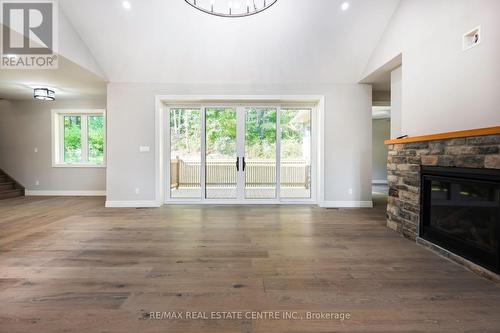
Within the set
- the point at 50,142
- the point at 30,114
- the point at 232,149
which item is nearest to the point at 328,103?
the point at 232,149

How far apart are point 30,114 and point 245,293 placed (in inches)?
331

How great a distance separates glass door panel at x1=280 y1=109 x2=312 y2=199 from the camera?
5.93 meters

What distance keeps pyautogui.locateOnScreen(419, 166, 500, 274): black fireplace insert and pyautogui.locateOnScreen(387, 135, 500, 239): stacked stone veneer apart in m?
0.08

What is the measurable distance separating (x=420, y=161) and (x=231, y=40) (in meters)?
3.63

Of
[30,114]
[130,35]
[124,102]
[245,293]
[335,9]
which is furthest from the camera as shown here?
[30,114]

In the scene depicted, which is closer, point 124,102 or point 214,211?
point 214,211

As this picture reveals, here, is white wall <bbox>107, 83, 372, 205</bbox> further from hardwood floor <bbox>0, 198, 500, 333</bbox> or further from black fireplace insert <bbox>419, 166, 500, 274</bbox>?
black fireplace insert <bbox>419, 166, 500, 274</bbox>

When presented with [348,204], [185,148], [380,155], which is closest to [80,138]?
[185,148]

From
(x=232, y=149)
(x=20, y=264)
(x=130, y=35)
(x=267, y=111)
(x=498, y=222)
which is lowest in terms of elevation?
(x=20, y=264)

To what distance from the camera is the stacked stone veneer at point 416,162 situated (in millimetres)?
2381

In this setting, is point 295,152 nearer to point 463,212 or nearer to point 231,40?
point 231,40

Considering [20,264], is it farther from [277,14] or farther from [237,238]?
[277,14]

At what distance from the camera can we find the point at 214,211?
→ 5.12m

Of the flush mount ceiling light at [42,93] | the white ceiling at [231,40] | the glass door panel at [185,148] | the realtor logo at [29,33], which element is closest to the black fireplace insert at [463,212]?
the white ceiling at [231,40]
